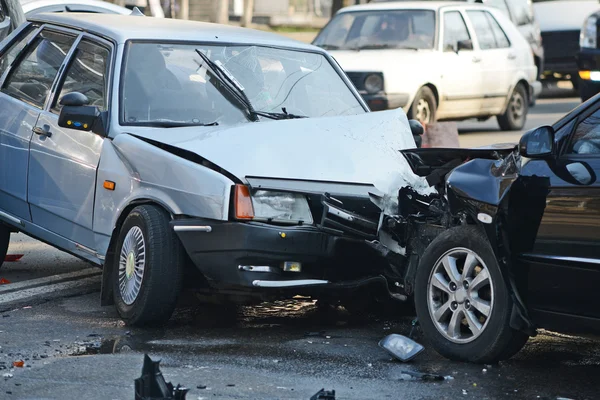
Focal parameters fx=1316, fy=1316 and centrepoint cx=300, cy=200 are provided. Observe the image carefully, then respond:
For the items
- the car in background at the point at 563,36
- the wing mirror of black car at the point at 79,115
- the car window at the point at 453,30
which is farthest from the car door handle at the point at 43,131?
the car in background at the point at 563,36

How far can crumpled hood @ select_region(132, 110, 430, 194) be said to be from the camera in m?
6.77

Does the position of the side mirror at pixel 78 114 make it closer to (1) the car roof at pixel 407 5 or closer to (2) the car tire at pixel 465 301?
(2) the car tire at pixel 465 301

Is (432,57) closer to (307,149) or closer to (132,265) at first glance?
(307,149)

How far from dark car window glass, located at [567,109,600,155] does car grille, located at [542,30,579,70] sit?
19.3 meters

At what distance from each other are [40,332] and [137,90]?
159 cm

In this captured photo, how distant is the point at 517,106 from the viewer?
18734 millimetres

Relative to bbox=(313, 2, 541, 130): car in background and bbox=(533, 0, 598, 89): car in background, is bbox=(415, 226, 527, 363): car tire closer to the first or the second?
bbox=(313, 2, 541, 130): car in background

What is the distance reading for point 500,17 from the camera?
18.6 metres

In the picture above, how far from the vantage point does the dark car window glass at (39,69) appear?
8.25 metres

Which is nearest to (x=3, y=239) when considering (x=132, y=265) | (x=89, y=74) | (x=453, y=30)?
(x=89, y=74)

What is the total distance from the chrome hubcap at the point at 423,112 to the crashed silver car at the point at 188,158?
782cm

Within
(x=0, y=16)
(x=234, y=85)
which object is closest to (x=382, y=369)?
(x=234, y=85)

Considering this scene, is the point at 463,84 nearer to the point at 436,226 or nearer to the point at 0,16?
the point at 0,16

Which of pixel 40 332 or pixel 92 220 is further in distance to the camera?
pixel 92 220
